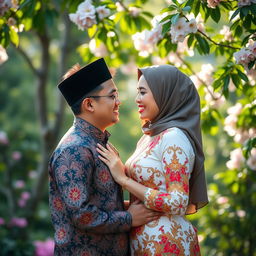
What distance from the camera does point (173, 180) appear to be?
2.86m

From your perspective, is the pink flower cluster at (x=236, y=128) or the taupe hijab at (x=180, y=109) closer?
the taupe hijab at (x=180, y=109)

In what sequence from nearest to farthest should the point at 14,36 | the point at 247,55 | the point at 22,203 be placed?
the point at 247,55 < the point at 14,36 < the point at 22,203

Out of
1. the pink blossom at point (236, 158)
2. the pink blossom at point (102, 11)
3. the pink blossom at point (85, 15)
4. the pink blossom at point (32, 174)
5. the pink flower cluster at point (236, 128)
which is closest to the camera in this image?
the pink blossom at point (85, 15)

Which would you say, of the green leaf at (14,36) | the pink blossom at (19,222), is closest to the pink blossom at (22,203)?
the pink blossom at (19,222)

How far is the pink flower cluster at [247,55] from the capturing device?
10.6 feet

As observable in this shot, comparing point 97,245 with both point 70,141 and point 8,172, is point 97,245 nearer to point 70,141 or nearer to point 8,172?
point 70,141

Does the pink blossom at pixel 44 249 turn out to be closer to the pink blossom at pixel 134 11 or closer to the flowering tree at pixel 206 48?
the flowering tree at pixel 206 48

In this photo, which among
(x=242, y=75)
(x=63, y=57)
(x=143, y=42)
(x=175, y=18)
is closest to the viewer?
(x=175, y=18)

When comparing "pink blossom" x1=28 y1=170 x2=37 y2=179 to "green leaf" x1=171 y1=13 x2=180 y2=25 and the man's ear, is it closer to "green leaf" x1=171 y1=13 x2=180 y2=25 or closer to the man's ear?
the man's ear

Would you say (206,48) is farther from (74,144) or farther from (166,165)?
(74,144)

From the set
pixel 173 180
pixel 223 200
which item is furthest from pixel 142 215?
pixel 223 200

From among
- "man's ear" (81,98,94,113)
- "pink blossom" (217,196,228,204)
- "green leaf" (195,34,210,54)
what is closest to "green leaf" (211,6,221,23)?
"green leaf" (195,34,210,54)

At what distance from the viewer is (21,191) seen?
9641 mm

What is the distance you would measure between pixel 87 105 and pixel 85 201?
635mm
